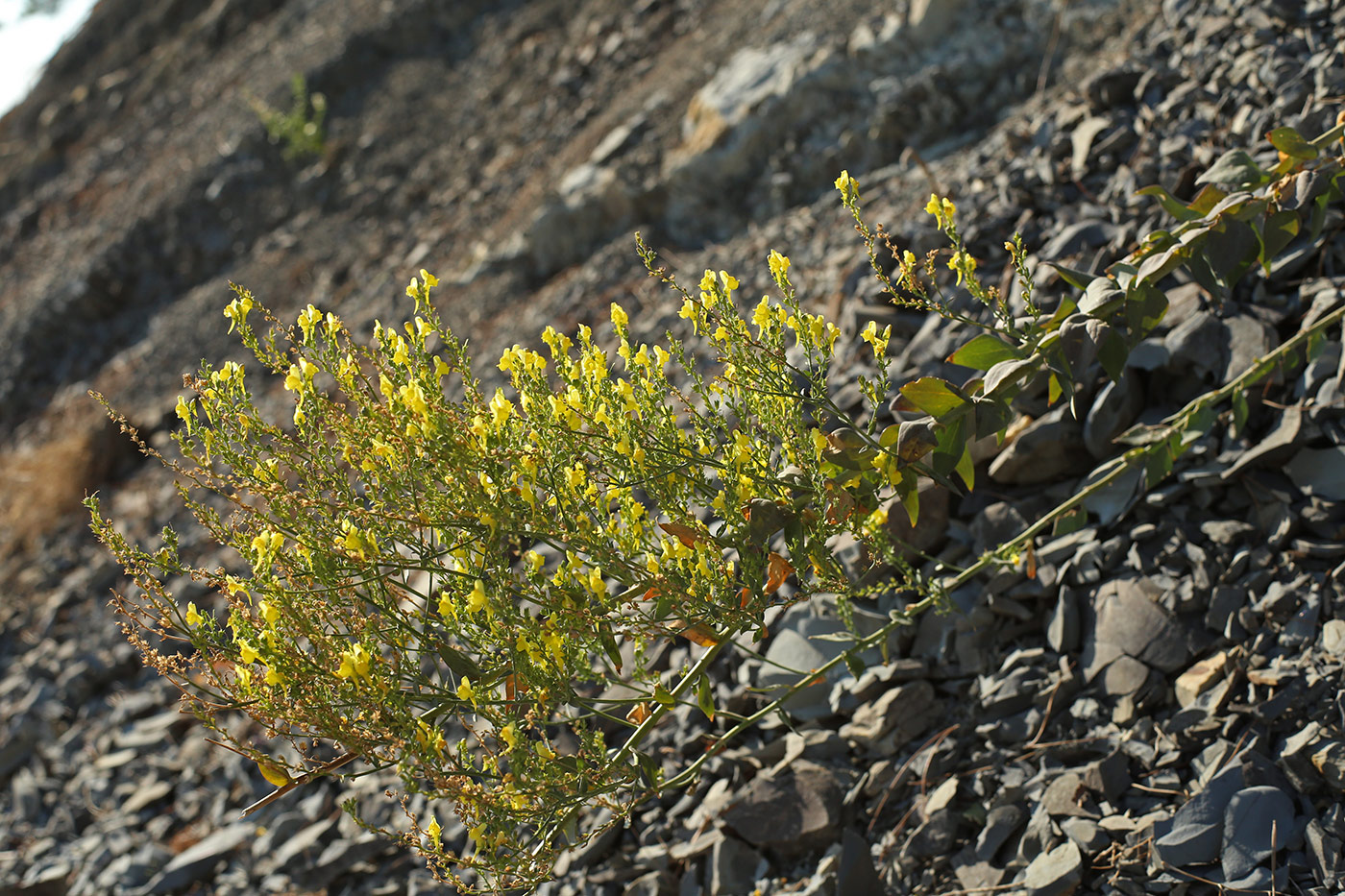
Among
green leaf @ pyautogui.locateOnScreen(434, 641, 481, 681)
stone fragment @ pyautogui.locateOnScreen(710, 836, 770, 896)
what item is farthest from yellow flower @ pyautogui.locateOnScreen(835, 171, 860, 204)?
stone fragment @ pyautogui.locateOnScreen(710, 836, 770, 896)

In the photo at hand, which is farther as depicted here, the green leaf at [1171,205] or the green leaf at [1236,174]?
the green leaf at [1236,174]

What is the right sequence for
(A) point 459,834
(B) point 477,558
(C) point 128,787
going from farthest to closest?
(C) point 128,787
(A) point 459,834
(B) point 477,558

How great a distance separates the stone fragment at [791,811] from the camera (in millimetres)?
2869

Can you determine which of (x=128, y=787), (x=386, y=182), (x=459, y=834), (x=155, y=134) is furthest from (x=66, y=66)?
(x=459, y=834)

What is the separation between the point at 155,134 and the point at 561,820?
18835 mm

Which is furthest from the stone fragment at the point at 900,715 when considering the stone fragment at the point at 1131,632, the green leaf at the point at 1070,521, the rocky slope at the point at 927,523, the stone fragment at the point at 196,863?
the stone fragment at the point at 196,863

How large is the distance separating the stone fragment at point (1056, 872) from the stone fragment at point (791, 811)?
2.04ft

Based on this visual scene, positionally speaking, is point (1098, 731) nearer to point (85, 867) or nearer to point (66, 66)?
point (85, 867)

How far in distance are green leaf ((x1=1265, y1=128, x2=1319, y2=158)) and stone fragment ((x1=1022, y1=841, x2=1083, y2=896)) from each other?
1.96 meters

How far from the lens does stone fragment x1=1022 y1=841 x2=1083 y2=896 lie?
235cm

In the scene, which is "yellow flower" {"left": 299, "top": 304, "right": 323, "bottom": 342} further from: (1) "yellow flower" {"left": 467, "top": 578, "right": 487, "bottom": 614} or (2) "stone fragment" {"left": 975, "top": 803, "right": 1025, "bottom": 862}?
(2) "stone fragment" {"left": 975, "top": 803, "right": 1025, "bottom": 862}

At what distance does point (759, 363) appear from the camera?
2201 mm

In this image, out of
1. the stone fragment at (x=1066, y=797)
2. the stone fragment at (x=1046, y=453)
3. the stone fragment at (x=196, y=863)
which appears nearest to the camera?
the stone fragment at (x=1066, y=797)

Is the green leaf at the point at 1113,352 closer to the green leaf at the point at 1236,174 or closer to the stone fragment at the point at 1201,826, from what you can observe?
the green leaf at the point at 1236,174
